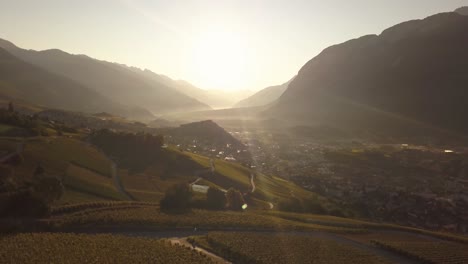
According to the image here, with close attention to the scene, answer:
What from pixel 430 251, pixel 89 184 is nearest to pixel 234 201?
pixel 89 184

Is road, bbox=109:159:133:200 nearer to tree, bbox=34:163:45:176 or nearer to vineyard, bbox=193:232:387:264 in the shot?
tree, bbox=34:163:45:176

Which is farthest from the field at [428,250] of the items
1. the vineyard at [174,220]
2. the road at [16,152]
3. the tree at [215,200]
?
the road at [16,152]

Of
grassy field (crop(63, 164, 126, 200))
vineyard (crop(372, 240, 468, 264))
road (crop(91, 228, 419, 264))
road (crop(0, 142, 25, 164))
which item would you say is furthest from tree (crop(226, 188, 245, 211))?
road (crop(0, 142, 25, 164))

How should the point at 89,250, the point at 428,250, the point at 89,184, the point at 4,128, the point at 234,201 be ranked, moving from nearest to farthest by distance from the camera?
the point at 89,250 → the point at 428,250 → the point at 89,184 → the point at 234,201 → the point at 4,128

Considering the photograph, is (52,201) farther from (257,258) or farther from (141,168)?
(141,168)

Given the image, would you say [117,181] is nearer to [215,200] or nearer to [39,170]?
[39,170]
